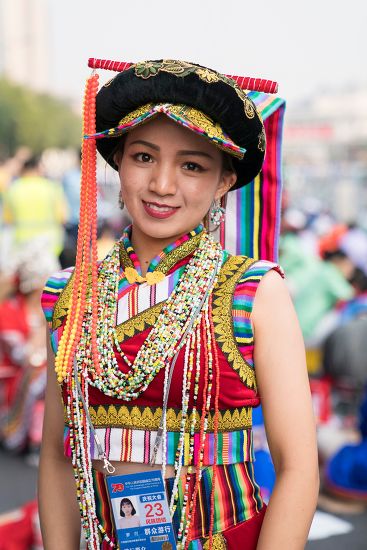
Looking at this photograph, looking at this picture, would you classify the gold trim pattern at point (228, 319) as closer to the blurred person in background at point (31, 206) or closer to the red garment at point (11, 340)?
the red garment at point (11, 340)

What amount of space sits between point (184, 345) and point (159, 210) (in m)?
0.27

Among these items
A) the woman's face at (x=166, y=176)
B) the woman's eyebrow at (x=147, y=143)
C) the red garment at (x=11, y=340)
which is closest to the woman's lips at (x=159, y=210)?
the woman's face at (x=166, y=176)

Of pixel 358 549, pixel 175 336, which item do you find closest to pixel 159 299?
pixel 175 336

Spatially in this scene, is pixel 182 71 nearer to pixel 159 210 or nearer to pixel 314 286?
pixel 159 210

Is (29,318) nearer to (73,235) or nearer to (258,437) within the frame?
(73,235)

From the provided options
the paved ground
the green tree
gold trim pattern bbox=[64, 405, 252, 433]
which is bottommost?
the paved ground

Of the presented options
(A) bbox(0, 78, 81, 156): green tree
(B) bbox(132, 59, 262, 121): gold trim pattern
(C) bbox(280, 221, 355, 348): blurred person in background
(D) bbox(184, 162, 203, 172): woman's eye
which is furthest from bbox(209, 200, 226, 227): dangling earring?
(A) bbox(0, 78, 81, 156): green tree

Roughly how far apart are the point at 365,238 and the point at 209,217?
214 inches

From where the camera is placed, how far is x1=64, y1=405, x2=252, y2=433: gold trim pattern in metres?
1.59

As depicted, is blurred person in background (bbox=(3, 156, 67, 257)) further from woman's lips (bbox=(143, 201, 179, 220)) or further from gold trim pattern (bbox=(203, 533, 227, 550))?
gold trim pattern (bbox=(203, 533, 227, 550))

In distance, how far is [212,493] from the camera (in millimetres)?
1594

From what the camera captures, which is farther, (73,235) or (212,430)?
(73,235)

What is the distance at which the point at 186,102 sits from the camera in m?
1.56

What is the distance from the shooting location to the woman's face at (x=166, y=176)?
1.62 metres
